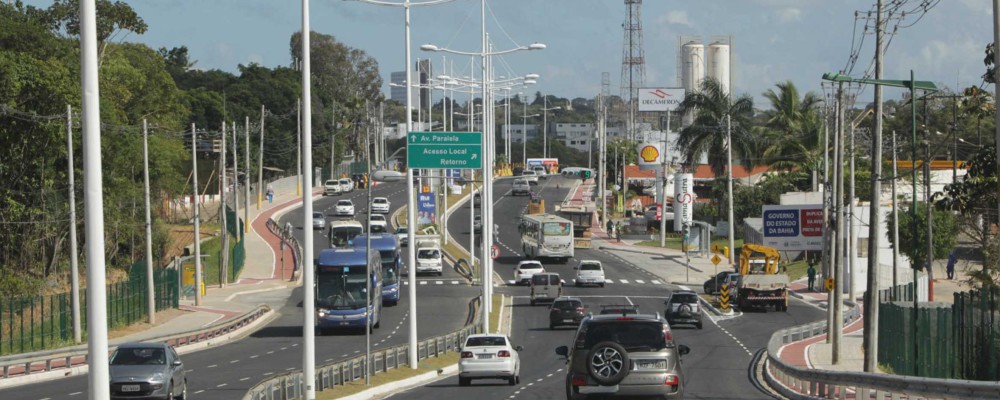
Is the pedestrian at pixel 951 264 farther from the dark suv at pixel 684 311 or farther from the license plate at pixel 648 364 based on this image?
the license plate at pixel 648 364

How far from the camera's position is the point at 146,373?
29.4 meters

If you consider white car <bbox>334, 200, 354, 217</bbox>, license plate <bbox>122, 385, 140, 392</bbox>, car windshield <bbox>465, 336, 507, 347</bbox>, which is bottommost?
car windshield <bbox>465, 336, 507, 347</bbox>

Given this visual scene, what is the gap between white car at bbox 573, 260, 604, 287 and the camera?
73.6 metres

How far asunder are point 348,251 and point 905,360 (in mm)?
23036

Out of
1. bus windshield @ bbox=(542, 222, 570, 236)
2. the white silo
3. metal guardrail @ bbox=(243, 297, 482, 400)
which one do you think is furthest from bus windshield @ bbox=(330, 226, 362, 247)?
the white silo

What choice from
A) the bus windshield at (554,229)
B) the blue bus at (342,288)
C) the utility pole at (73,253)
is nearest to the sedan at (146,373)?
the utility pole at (73,253)

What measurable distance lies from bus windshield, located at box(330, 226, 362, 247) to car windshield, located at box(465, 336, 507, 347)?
49119mm

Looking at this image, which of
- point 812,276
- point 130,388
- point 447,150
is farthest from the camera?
point 812,276

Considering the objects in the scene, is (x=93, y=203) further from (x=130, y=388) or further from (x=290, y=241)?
(x=290, y=241)

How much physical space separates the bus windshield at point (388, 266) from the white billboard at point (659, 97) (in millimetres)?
113446

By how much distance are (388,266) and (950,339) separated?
36.7 metres

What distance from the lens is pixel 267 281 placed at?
79125 millimetres

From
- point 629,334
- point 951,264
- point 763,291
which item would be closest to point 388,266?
point 763,291

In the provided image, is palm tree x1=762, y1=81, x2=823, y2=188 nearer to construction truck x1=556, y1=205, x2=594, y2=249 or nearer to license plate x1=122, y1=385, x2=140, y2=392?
construction truck x1=556, y1=205, x2=594, y2=249
